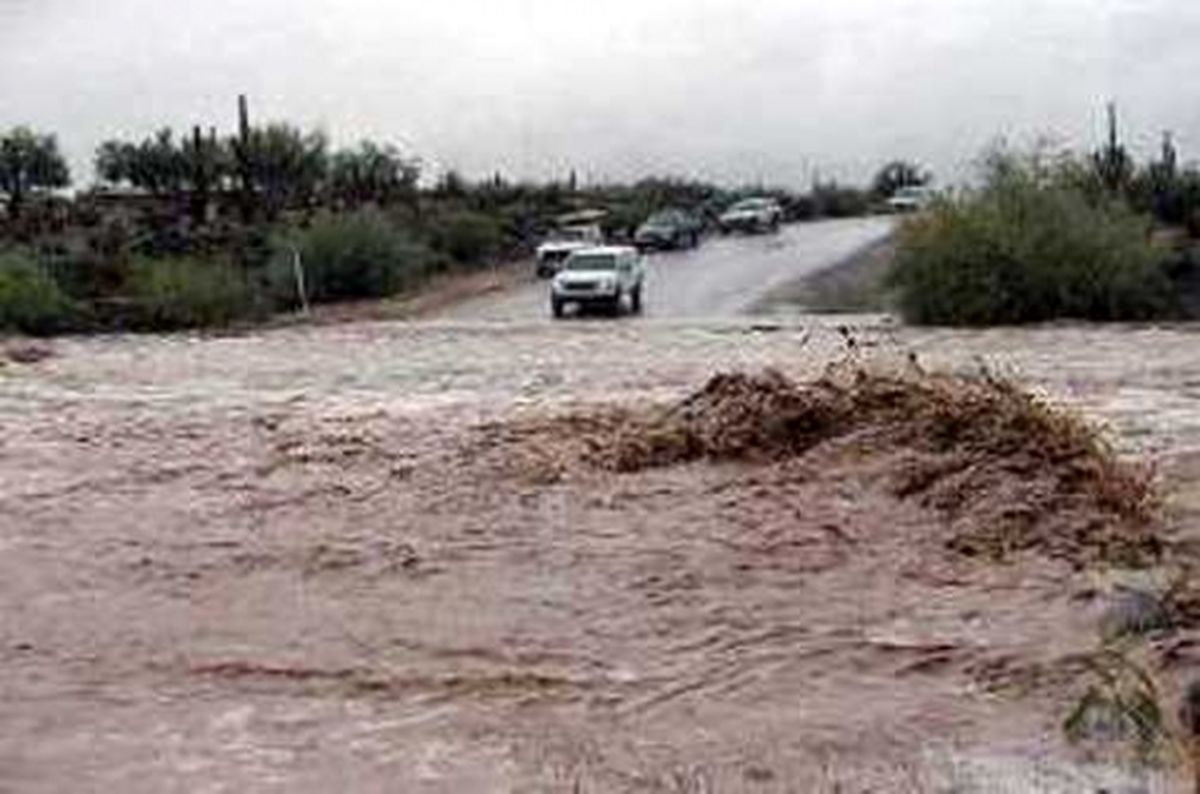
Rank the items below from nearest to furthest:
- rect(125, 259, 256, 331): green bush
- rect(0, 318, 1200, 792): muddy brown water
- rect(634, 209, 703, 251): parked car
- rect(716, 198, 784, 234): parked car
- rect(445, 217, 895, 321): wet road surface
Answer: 1. rect(0, 318, 1200, 792): muddy brown water
2. rect(125, 259, 256, 331): green bush
3. rect(445, 217, 895, 321): wet road surface
4. rect(634, 209, 703, 251): parked car
5. rect(716, 198, 784, 234): parked car

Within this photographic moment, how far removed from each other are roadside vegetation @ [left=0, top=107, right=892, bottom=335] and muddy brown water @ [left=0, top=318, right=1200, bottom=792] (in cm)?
2558

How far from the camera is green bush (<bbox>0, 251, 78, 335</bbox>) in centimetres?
5028

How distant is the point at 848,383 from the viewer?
2355 cm

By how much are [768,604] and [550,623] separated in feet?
4.38

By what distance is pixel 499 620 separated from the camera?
1474cm

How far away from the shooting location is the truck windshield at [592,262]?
54062mm

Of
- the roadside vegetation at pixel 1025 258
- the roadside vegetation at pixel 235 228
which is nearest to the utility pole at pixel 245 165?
the roadside vegetation at pixel 235 228

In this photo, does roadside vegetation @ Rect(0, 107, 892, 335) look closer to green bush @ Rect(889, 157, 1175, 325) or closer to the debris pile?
green bush @ Rect(889, 157, 1175, 325)

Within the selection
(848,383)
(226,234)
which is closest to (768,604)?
(848,383)

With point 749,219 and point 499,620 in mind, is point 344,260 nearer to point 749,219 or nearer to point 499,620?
point 749,219

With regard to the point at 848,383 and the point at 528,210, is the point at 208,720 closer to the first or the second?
the point at 848,383

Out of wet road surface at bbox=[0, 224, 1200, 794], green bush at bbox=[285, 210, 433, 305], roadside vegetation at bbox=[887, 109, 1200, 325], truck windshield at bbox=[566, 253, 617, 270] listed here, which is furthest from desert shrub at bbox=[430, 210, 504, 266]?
wet road surface at bbox=[0, 224, 1200, 794]

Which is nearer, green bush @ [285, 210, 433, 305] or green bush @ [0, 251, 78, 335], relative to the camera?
green bush @ [0, 251, 78, 335]

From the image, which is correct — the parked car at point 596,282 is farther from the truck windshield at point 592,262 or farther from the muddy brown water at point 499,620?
the muddy brown water at point 499,620
